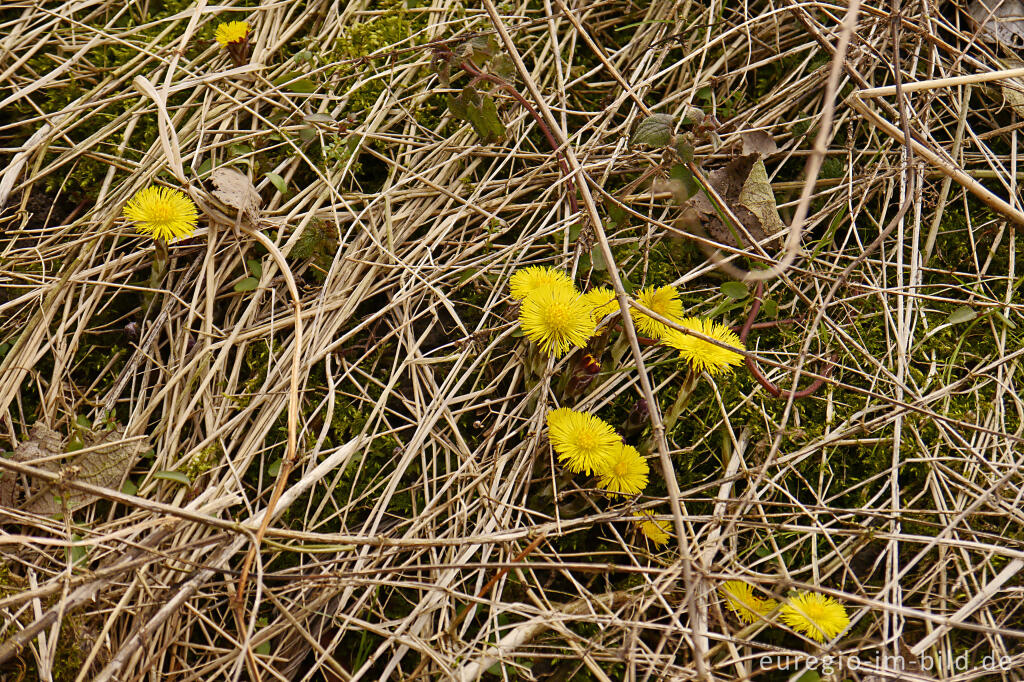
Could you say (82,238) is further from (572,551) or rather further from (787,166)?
(787,166)

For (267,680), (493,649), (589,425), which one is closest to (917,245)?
(589,425)

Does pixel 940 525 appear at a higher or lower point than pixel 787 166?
Result: lower

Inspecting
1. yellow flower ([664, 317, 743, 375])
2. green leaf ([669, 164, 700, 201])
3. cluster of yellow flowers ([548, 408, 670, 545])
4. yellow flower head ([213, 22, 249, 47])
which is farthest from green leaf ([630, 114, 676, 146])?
yellow flower head ([213, 22, 249, 47])

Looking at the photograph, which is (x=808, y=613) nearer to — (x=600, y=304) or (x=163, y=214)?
(x=600, y=304)

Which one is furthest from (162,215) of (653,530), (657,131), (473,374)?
(653,530)

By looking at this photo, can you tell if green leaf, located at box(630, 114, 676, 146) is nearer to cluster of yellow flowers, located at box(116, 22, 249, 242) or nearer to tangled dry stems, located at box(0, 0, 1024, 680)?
tangled dry stems, located at box(0, 0, 1024, 680)

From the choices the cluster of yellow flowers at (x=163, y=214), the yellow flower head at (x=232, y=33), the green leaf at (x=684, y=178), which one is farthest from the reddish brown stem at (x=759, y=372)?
Result: the yellow flower head at (x=232, y=33)
